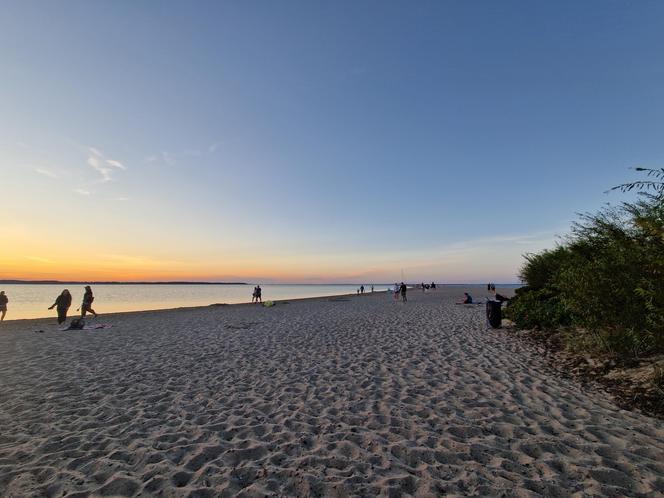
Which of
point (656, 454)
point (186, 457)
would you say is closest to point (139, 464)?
point (186, 457)

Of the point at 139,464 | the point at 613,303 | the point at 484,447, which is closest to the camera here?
the point at 139,464

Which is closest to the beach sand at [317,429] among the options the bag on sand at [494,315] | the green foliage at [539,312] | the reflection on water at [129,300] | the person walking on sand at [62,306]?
the green foliage at [539,312]

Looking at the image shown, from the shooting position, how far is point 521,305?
1433cm

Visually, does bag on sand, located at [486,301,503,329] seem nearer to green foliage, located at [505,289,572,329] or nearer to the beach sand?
green foliage, located at [505,289,572,329]

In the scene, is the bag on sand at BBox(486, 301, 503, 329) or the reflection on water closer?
the bag on sand at BBox(486, 301, 503, 329)

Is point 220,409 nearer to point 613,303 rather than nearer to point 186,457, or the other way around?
point 186,457

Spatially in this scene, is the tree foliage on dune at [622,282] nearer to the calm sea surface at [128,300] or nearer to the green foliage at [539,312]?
the green foliage at [539,312]

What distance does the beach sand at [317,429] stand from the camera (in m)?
3.61

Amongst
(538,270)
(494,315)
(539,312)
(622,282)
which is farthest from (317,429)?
(538,270)

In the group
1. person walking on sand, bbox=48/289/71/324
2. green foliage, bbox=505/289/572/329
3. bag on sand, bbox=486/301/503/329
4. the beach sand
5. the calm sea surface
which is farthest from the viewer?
the calm sea surface

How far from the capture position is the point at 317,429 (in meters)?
4.90

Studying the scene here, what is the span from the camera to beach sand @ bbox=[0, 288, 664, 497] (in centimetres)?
361

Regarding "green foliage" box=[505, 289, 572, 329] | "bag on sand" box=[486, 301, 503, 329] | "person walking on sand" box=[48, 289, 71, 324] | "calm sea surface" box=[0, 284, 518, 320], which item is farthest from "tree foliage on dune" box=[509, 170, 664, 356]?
"calm sea surface" box=[0, 284, 518, 320]

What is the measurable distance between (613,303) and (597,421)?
331cm
